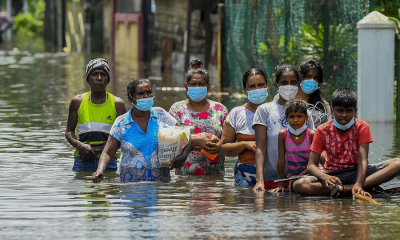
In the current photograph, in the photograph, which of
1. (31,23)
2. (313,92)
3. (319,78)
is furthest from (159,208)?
(31,23)

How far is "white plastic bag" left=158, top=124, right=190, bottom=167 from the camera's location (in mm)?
9938

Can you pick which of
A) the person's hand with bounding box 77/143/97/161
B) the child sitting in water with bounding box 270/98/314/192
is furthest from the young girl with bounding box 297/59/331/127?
the person's hand with bounding box 77/143/97/161

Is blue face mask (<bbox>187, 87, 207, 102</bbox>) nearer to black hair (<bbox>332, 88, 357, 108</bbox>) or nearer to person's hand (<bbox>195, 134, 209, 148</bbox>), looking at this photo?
person's hand (<bbox>195, 134, 209, 148</bbox>)

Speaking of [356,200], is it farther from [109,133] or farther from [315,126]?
[109,133]

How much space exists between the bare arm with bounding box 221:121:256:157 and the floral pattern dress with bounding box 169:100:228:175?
1.60ft

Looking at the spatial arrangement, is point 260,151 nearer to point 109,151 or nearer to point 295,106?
point 295,106

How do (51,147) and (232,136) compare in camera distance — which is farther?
(51,147)

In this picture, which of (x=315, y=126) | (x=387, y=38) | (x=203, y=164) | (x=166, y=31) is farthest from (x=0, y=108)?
(x=166, y=31)

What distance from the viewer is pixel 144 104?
393 inches

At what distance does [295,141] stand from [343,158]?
0.45 m

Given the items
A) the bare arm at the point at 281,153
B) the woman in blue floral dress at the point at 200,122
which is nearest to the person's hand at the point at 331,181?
the bare arm at the point at 281,153

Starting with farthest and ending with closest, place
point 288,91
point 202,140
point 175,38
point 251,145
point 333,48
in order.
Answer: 1. point 175,38
2. point 333,48
3. point 202,140
4. point 251,145
5. point 288,91

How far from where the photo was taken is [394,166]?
31.3 ft

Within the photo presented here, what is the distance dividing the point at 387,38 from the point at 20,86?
11.5m
